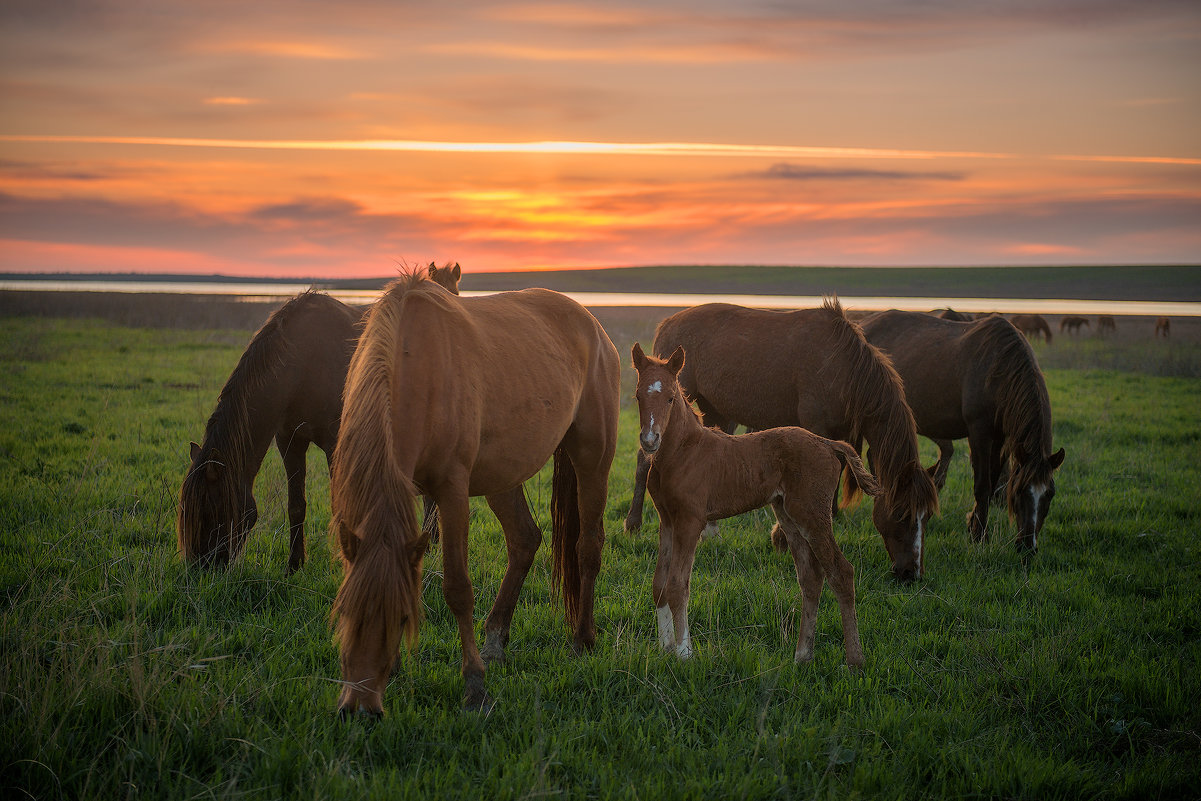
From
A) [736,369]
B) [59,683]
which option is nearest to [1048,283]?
[736,369]

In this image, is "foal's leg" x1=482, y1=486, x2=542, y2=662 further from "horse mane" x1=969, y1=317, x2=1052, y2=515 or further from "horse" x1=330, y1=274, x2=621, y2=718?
"horse mane" x1=969, y1=317, x2=1052, y2=515

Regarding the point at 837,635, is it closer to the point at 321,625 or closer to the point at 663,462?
the point at 663,462

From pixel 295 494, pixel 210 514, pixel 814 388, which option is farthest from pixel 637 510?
pixel 210 514

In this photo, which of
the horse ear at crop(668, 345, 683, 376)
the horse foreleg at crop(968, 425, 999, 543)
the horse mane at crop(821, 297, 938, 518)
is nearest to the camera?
the horse ear at crop(668, 345, 683, 376)

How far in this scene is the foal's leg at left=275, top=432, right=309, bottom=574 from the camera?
6.27 metres

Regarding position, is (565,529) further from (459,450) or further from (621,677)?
(459,450)

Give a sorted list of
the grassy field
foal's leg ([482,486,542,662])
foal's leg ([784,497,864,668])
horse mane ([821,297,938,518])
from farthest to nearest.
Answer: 1. horse mane ([821,297,938,518])
2. foal's leg ([784,497,864,668])
3. foal's leg ([482,486,542,662])
4. the grassy field

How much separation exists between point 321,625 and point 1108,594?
605 centimetres

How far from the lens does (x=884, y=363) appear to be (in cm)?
729

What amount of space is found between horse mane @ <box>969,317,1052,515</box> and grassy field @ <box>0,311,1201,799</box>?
73cm

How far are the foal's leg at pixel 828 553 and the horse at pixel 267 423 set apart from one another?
335 centimetres

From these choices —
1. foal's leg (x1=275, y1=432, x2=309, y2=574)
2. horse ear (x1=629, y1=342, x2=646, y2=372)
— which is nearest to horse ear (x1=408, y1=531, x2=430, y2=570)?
horse ear (x1=629, y1=342, x2=646, y2=372)

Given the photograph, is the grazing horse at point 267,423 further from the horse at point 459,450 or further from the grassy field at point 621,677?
the horse at point 459,450

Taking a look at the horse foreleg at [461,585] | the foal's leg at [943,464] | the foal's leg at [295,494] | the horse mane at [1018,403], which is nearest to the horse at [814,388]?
the horse mane at [1018,403]
